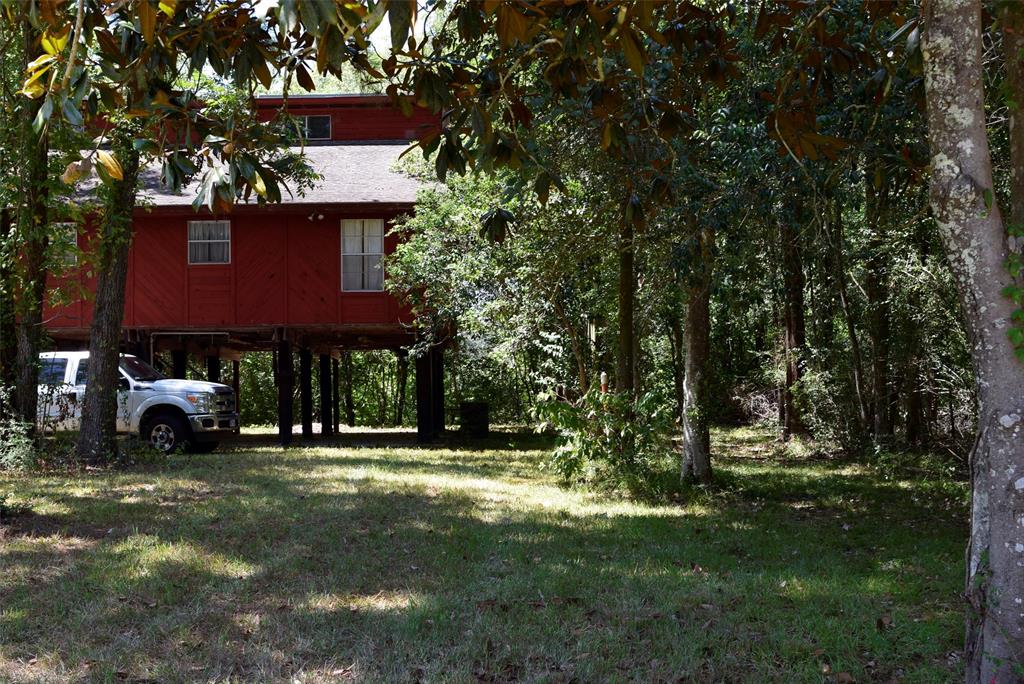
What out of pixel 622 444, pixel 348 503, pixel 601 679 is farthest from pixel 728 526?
pixel 601 679

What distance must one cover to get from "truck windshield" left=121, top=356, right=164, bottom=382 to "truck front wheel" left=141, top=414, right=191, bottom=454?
81cm

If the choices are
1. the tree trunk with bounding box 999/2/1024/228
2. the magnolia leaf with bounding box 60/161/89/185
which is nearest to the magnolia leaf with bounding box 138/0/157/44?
the magnolia leaf with bounding box 60/161/89/185

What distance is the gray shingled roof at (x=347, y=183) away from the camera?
1848cm

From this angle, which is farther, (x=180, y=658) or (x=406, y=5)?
(x=180, y=658)

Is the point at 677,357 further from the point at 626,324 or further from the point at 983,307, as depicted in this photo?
the point at 983,307

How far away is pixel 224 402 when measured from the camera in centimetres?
1698

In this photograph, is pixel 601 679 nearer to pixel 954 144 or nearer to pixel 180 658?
pixel 180 658

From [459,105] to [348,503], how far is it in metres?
5.62

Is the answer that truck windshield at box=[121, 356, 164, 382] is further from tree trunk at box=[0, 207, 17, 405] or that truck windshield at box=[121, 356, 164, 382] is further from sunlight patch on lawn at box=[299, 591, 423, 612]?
sunlight patch on lawn at box=[299, 591, 423, 612]

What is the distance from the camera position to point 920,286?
13.2 m

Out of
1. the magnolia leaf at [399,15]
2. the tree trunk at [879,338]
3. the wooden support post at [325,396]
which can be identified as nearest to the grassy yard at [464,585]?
the magnolia leaf at [399,15]

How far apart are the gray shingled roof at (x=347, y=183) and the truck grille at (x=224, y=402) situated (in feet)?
12.4

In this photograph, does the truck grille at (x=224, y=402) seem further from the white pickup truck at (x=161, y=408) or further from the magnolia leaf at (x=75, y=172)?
the magnolia leaf at (x=75, y=172)

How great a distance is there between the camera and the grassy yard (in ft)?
16.4
